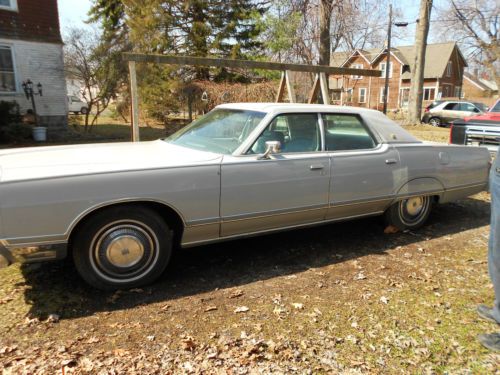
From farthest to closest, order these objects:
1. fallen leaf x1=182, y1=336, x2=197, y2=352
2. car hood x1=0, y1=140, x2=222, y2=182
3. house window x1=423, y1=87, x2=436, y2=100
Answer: house window x1=423, y1=87, x2=436, y2=100, car hood x1=0, y1=140, x2=222, y2=182, fallen leaf x1=182, y1=336, x2=197, y2=352

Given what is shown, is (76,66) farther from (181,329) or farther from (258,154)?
(181,329)

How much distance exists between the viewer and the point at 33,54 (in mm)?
13609

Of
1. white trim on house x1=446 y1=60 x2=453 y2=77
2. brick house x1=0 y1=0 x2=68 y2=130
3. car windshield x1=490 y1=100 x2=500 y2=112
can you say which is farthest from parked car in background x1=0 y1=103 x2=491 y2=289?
white trim on house x1=446 y1=60 x2=453 y2=77

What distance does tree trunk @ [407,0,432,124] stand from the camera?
67.3 feet

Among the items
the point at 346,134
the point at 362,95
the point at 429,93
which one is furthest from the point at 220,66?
the point at 429,93

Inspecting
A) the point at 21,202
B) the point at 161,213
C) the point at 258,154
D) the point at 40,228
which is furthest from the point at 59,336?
the point at 258,154

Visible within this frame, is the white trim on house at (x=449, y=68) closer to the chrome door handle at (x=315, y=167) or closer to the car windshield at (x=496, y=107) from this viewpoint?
the car windshield at (x=496, y=107)

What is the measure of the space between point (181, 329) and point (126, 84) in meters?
14.5

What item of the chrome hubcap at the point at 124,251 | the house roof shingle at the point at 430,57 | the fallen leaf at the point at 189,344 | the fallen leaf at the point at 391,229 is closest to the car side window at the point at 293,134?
the chrome hubcap at the point at 124,251

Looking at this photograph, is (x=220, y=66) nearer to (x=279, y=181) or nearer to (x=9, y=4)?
(x=279, y=181)

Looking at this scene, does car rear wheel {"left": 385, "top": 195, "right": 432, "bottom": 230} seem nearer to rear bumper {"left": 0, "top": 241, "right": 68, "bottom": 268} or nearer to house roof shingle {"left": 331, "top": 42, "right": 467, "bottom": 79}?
rear bumper {"left": 0, "top": 241, "right": 68, "bottom": 268}

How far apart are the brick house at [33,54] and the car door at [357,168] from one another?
492 inches

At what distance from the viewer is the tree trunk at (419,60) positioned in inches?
808

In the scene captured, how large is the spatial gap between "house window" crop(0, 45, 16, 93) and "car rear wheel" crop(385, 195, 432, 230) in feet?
42.8
